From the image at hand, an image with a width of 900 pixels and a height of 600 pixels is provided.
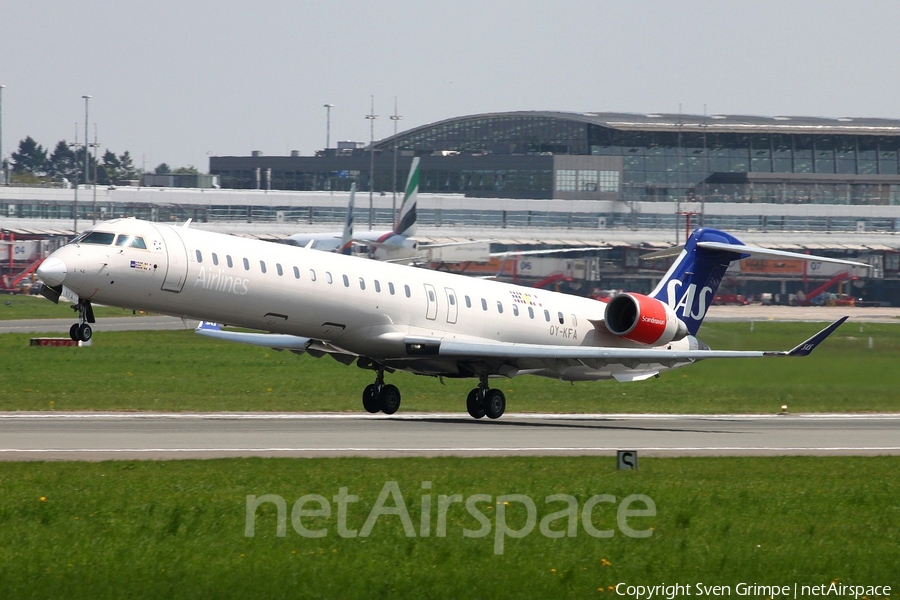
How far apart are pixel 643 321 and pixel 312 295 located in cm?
869

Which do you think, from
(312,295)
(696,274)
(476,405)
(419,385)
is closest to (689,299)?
(696,274)

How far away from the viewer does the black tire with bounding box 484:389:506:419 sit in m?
28.2

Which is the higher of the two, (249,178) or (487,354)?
(249,178)

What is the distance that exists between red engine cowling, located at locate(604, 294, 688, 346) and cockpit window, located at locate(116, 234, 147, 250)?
1222 centimetres

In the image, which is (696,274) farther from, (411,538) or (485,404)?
(411,538)

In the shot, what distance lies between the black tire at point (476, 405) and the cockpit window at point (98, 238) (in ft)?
29.9

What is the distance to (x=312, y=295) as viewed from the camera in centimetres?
2567

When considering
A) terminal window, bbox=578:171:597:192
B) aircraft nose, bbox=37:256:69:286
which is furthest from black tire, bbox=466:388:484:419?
terminal window, bbox=578:171:597:192

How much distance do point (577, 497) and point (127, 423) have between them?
12682 mm

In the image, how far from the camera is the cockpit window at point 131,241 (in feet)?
77.6

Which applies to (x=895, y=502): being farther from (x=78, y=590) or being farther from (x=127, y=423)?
(x=127, y=423)

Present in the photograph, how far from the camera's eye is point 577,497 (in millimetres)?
14883

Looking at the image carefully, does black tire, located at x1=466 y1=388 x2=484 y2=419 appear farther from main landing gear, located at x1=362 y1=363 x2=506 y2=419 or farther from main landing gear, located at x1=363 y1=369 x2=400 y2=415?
main landing gear, located at x1=363 y1=369 x2=400 y2=415

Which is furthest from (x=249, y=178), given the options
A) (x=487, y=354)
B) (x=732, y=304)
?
(x=487, y=354)
